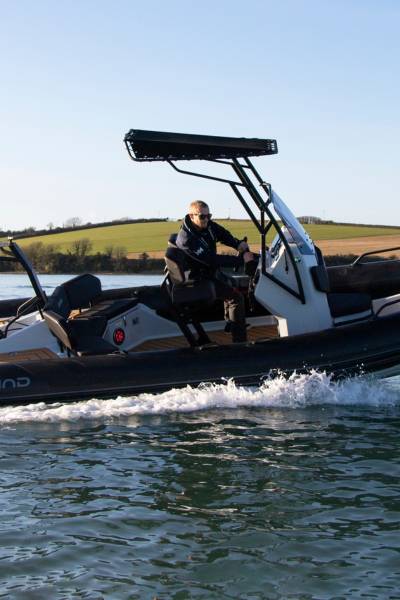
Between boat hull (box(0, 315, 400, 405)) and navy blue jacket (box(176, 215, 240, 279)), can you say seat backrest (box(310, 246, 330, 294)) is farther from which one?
navy blue jacket (box(176, 215, 240, 279))

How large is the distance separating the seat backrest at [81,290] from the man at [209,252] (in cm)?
142

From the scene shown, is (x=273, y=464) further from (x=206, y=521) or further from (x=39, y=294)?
(x=39, y=294)

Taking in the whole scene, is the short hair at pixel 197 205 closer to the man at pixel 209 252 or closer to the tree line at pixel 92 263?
the man at pixel 209 252

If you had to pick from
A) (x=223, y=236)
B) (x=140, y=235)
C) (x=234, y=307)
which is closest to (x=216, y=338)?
(x=234, y=307)

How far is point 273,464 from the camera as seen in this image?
5.69 meters

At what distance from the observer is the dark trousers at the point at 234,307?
25.3 ft

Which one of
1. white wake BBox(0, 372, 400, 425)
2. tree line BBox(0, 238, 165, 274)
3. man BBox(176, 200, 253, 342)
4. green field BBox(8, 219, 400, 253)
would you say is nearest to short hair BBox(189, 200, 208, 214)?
man BBox(176, 200, 253, 342)

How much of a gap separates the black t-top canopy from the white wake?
2.08 metres

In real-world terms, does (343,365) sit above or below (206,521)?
above

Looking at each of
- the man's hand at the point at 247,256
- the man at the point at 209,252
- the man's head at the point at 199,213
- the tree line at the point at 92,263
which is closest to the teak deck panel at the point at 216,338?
the man at the point at 209,252

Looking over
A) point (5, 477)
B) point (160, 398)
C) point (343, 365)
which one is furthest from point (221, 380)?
point (5, 477)

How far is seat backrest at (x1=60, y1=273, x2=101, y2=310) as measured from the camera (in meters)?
8.48

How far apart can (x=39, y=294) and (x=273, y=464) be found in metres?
3.54

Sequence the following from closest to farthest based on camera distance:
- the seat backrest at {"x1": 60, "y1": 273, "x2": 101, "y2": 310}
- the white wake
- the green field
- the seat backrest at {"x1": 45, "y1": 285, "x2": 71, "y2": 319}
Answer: the white wake < the seat backrest at {"x1": 45, "y1": 285, "x2": 71, "y2": 319} < the seat backrest at {"x1": 60, "y1": 273, "x2": 101, "y2": 310} < the green field
